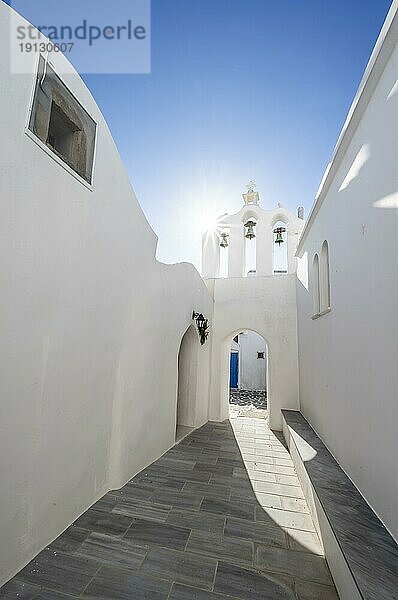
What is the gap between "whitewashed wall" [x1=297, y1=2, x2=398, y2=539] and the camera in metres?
2.18

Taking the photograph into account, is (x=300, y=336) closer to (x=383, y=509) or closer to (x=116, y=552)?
(x=383, y=509)

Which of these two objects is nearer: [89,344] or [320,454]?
[89,344]

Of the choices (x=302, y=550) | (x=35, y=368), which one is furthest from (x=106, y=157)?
(x=302, y=550)

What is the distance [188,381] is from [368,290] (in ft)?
16.8

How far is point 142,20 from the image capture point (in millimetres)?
3021

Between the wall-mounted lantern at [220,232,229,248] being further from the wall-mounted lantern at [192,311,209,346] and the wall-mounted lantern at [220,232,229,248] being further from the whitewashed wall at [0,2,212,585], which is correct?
the whitewashed wall at [0,2,212,585]

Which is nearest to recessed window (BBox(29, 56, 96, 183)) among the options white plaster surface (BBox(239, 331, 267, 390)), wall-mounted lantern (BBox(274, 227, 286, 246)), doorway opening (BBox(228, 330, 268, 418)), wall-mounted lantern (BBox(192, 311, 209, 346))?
wall-mounted lantern (BBox(192, 311, 209, 346))

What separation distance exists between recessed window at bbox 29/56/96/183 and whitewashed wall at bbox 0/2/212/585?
10 cm

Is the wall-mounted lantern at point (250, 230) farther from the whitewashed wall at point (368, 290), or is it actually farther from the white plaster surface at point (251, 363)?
the white plaster surface at point (251, 363)

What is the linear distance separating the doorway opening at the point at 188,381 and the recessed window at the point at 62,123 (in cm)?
438

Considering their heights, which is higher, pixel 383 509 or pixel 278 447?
pixel 383 509

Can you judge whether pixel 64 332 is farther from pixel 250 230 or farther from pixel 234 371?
pixel 234 371

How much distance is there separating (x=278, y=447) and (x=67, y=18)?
6.96m

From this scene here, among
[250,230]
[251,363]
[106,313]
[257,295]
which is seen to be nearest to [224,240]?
[250,230]
